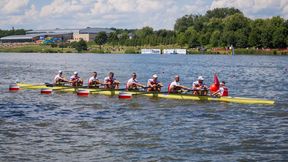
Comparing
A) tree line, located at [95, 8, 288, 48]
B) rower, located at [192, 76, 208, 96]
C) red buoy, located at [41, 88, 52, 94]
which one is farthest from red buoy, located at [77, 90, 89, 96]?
tree line, located at [95, 8, 288, 48]

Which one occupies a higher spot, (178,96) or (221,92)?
(221,92)

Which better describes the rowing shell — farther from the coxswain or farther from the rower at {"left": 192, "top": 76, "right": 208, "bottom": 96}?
the rower at {"left": 192, "top": 76, "right": 208, "bottom": 96}

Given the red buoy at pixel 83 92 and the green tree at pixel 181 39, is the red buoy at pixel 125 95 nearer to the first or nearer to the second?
the red buoy at pixel 83 92

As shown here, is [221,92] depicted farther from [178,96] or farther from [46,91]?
[46,91]

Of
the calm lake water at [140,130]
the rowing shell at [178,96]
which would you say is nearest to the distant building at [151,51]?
the rowing shell at [178,96]

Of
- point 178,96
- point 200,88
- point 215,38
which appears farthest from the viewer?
point 215,38

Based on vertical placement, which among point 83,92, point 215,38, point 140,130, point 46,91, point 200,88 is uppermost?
point 215,38

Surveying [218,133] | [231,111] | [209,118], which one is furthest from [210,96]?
[218,133]

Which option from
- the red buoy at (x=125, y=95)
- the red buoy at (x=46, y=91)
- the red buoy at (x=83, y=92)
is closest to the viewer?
the red buoy at (x=125, y=95)

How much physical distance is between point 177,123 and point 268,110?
698 centimetres

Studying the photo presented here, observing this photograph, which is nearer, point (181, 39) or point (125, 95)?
point (125, 95)

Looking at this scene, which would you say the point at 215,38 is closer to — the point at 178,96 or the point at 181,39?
the point at 181,39

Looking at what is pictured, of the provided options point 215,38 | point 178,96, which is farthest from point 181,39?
point 178,96

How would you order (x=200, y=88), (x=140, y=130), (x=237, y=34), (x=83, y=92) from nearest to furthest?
1. (x=140, y=130)
2. (x=200, y=88)
3. (x=83, y=92)
4. (x=237, y=34)
